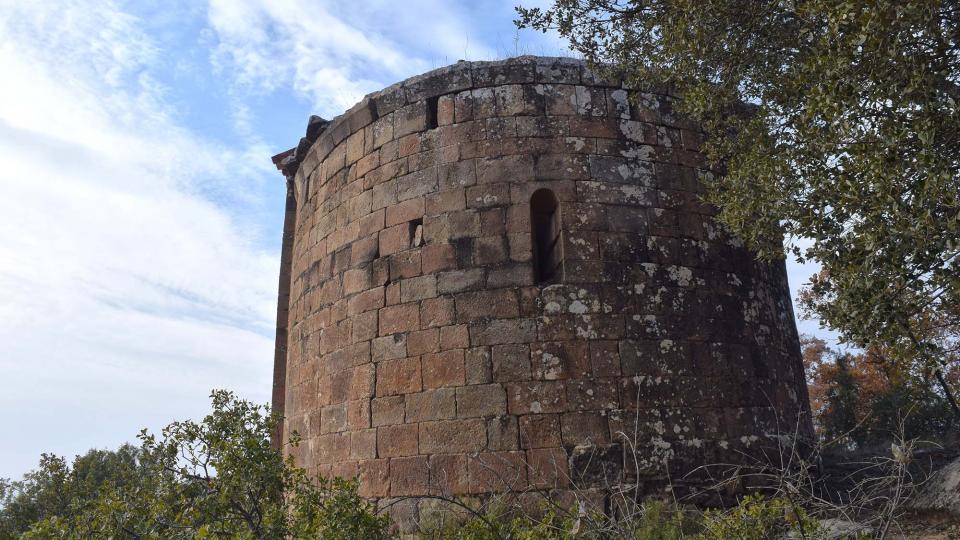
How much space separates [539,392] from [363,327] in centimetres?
157

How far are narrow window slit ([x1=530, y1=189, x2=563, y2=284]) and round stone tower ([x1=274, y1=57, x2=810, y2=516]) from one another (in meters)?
0.02

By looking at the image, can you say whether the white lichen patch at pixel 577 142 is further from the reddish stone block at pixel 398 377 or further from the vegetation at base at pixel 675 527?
the vegetation at base at pixel 675 527

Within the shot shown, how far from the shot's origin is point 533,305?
17.0 ft

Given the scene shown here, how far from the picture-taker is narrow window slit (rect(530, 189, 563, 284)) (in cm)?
538

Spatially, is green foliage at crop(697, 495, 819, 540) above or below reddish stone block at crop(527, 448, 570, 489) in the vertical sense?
below

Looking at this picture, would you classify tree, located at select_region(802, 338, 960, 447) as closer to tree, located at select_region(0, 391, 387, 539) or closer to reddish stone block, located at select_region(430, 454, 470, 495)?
reddish stone block, located at select_region(430, 454, 470, 495)

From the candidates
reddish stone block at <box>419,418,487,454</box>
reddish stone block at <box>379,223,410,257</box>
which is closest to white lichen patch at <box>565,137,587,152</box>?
reddish stone block at <box>379,223,410,257</box>

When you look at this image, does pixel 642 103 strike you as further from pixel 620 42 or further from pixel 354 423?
pixel 354 423

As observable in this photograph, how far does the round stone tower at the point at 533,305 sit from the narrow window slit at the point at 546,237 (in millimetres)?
24

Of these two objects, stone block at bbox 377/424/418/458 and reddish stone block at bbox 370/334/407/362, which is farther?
reddish stone block at bbox 370/334/407/362

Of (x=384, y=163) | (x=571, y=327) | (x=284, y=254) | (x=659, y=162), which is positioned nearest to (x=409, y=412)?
(x=571, y=327)

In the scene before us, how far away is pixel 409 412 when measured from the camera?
17.0ft

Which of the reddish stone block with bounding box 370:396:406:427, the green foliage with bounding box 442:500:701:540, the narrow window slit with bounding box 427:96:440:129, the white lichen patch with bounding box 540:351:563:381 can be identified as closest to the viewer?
the green foliage with bounding box 442:500:701:540

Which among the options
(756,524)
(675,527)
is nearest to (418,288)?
(675,527)
